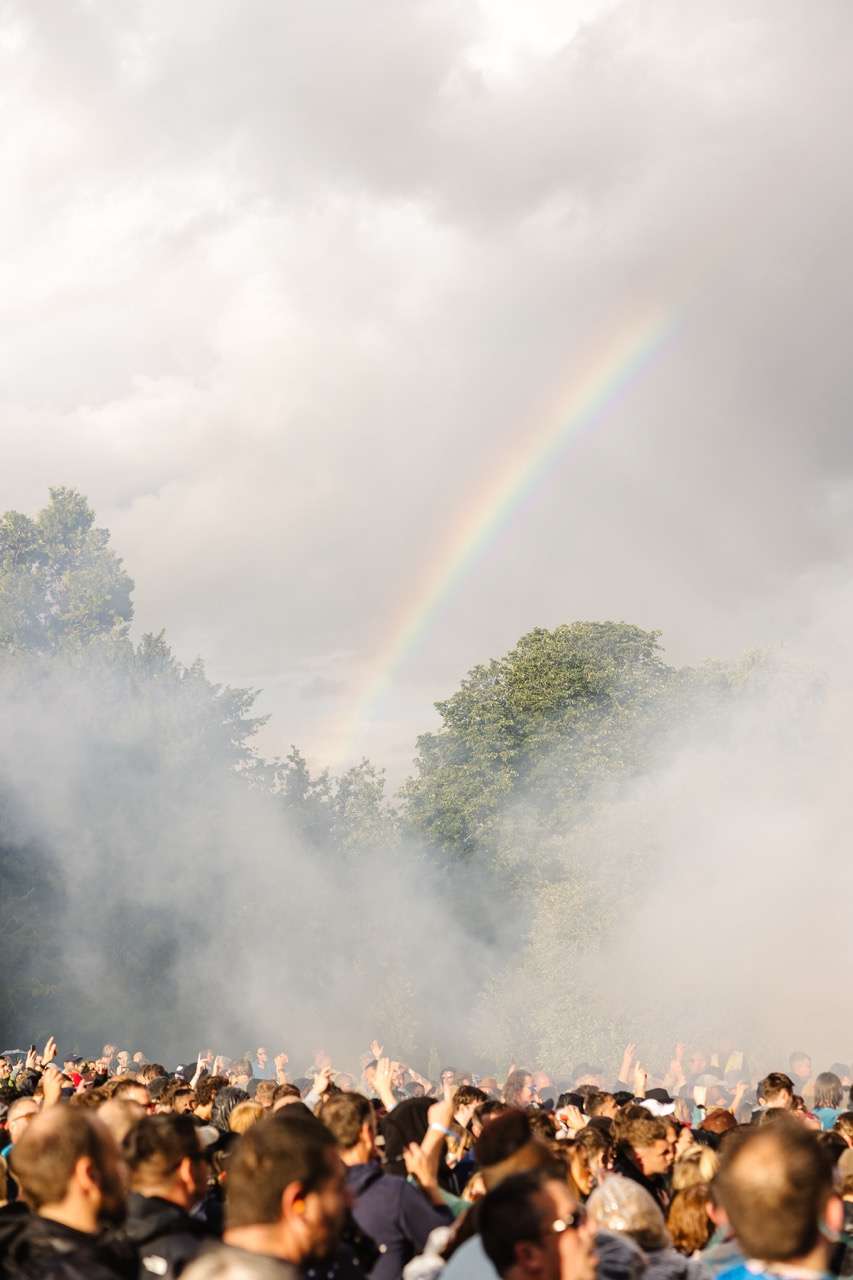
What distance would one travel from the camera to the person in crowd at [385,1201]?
4.71m

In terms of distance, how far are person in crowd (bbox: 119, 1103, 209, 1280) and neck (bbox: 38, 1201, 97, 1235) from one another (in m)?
0.31

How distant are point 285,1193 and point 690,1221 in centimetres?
212

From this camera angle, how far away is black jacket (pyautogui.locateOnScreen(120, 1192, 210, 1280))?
3.75m

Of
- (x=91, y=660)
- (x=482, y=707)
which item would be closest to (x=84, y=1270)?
(x=91, y=660)

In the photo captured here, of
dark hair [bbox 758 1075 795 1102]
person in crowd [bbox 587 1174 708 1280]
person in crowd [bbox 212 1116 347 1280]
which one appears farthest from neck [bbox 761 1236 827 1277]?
dark hair [bbox 758 1075 795 1102]

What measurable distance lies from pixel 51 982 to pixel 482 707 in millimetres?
15892

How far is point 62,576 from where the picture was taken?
40125 millimetres

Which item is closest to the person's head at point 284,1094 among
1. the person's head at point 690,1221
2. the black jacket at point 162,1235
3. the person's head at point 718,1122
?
the person's head at point 718,1122

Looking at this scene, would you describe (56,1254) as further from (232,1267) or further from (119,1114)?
(119,1114)

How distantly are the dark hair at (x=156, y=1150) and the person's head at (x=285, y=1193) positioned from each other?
0.86 metres

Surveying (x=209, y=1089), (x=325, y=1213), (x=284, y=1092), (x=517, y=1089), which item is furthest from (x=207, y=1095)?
(x=325, y=1213)

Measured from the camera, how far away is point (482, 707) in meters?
42.9

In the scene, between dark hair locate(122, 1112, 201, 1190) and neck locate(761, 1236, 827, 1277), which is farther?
dark hair locate(122, 1112, 201, 1190)

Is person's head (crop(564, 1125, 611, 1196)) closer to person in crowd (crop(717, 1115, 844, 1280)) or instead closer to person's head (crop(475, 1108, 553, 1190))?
person's head (crop(475, 1108, 553, 1190))
